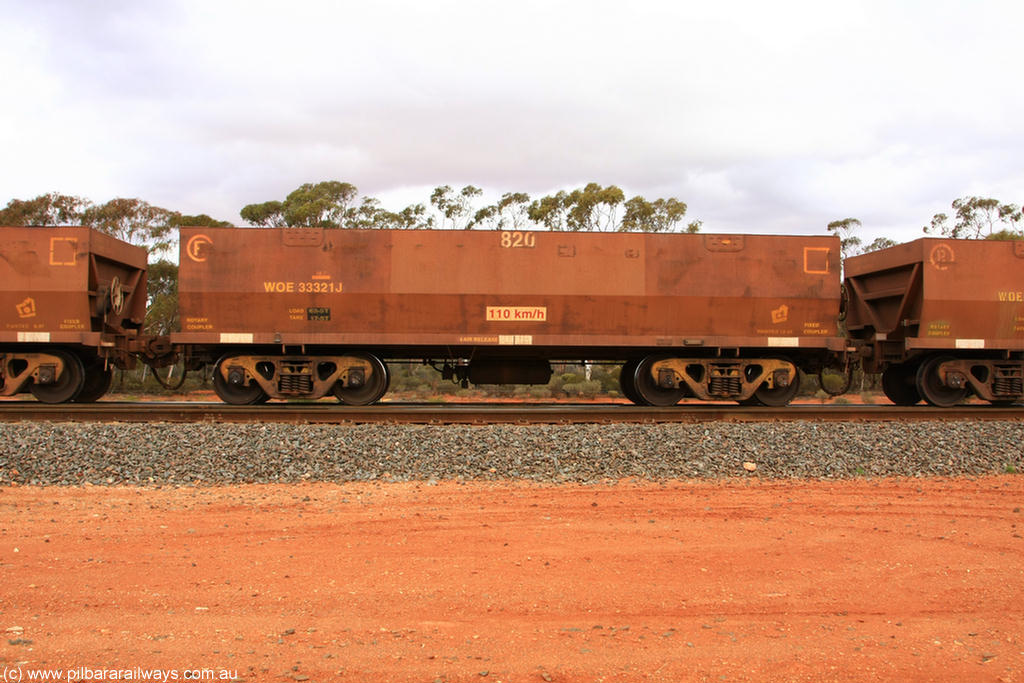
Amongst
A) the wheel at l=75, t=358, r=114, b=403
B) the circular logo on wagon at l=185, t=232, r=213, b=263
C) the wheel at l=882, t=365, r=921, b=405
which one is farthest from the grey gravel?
the wheel at l=882, t=365, r=921, b=405

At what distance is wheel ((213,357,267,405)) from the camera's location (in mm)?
11383

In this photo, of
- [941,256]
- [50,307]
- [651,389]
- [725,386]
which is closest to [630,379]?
[651,389]

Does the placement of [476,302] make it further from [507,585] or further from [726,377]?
[507,585]

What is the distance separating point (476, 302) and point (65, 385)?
23.9 feet

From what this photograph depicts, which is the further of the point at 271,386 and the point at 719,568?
the point at 271,386

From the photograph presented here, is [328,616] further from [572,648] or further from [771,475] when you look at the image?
[771,475]

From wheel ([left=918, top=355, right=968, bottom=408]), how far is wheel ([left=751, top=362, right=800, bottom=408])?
7.52ft

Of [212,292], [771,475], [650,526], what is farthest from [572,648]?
[212,292]

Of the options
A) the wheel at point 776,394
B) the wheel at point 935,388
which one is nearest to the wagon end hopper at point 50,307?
the wheel at point 776,394

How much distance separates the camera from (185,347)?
1145 cm

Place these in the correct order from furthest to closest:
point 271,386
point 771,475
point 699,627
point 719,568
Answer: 1. point 271,386
2. point 771,475
3. point 719,568
4. point 699,627

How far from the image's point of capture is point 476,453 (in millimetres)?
7227

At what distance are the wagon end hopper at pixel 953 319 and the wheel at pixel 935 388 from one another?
0.02 meters

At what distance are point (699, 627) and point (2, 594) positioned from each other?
3.81m
